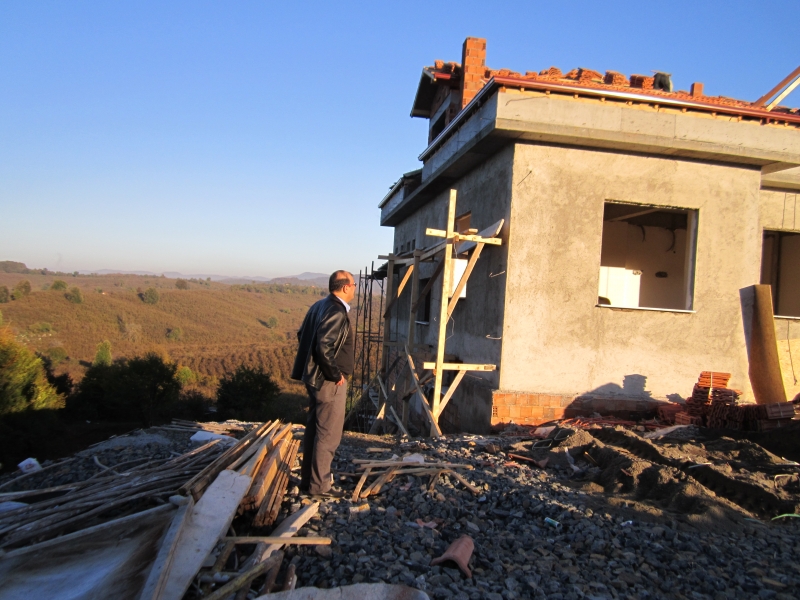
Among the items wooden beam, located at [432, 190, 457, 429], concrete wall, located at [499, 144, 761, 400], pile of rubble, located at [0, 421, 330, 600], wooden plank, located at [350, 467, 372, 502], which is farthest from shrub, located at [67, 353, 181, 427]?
wooden plank, located at [350, 467, 372, 502]

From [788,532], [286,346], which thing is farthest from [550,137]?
[286,346]

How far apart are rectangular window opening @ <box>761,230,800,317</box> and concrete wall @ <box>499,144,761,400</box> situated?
4.43 meters

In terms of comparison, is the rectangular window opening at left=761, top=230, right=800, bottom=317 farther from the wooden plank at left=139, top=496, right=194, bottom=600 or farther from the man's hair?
the wooden plank at left=139, top=496, right=194, bottom=600

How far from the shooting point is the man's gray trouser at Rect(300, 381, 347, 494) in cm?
451

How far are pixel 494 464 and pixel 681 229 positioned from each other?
1028 cm

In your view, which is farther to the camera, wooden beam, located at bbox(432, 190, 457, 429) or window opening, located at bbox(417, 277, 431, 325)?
window opening, located at bbox(417, 277, 431, 325)

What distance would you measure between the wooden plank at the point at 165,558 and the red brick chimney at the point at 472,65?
10959mm

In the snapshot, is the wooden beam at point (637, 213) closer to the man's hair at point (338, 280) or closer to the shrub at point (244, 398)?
the man's hair at point (338, 280)

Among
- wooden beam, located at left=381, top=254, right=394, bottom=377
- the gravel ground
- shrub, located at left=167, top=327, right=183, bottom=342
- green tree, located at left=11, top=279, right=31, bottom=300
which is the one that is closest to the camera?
the gravel ground

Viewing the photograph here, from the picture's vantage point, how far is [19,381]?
12461mm

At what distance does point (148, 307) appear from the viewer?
58.6m

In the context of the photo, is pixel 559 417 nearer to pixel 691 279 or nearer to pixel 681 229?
pixel 691 279

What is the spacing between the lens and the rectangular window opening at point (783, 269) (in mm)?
12148

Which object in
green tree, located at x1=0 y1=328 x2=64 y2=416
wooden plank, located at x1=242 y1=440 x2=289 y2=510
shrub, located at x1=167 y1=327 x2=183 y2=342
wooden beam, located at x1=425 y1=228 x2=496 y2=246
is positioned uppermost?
wooden beam, located at x1=425 y1=228 x2=496 y2=246
